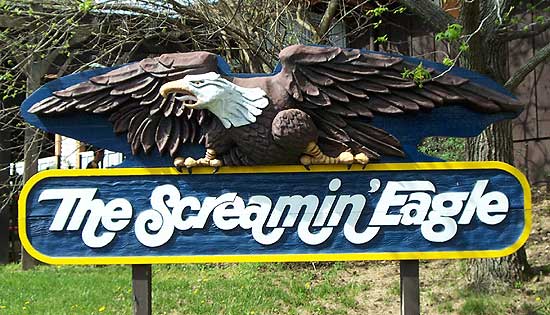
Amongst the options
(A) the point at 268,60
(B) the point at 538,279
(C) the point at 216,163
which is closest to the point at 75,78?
(C) the point at 216,163

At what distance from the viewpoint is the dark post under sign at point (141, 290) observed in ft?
12.1

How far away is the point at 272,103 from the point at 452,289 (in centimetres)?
366

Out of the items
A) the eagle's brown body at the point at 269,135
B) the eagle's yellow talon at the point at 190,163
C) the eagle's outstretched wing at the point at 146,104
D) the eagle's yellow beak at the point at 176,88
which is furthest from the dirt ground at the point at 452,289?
the eagle's yellow beak at the point at 176,88

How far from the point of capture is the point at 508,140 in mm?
6008

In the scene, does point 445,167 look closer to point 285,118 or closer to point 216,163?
point 285,118

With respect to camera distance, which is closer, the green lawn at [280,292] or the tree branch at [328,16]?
the green lawn at [280,292]

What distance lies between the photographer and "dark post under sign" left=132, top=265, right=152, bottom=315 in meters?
3.70

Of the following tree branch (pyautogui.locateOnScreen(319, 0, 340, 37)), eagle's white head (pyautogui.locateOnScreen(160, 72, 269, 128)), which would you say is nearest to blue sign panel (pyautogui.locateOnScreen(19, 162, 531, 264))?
eagle's white head (pyautogui.locateOnScreen(160, 72, 269, 128))

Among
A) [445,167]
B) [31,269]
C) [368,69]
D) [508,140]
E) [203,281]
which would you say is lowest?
[31,269]

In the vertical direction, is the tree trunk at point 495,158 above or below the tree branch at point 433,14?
below

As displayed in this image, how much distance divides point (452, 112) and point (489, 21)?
6.09 ft

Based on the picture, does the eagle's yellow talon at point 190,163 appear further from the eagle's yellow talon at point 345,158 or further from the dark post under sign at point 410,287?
the dark post under sign at point 410,287

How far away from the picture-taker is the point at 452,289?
613 centimetres

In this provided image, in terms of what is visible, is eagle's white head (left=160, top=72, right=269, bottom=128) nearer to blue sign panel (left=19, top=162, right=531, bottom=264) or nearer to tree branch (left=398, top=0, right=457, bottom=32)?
blue sign panel (left=19, top=162, right=531, bottom=264)
